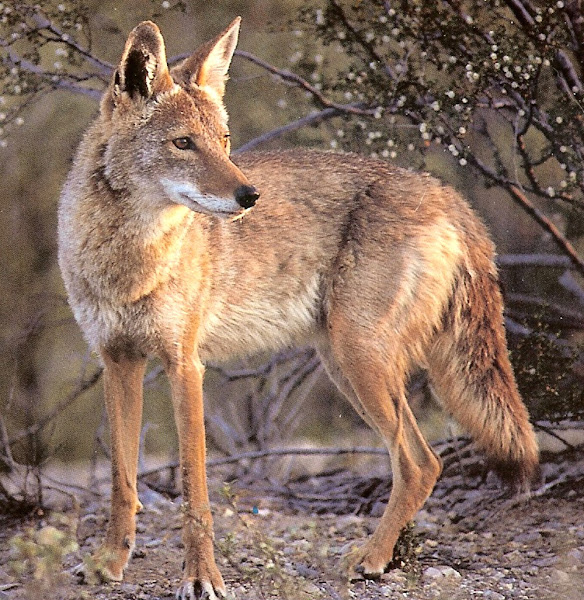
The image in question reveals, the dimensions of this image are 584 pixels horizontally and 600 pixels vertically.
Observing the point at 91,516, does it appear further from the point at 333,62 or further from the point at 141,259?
the point at 333,62

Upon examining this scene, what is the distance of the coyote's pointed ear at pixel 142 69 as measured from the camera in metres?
4.34

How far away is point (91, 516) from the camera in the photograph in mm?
5816

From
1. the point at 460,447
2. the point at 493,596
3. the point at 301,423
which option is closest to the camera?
the point at 493,596

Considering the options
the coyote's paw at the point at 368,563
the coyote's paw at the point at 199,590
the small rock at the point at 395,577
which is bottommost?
the small rock at the point at 395,577

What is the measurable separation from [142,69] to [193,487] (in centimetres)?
187

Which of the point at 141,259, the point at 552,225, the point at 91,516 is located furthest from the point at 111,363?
the point at 552,225

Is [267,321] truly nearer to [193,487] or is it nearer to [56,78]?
[193,487]

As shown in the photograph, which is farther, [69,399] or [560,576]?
[69,399]

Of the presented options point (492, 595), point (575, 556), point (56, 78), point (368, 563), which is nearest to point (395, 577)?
point (368, 563)

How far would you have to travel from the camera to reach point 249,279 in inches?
206

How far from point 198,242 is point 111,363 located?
2.36 feet

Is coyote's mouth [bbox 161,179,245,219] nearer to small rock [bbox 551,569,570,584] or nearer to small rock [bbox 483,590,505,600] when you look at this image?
small rock [bbox 483,590,505,600]

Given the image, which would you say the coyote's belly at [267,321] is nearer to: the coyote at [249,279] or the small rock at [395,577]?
the coyote at [249,279]

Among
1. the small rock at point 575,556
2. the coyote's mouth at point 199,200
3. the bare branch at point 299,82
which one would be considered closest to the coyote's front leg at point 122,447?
the coyote's mouth at point 199,200
